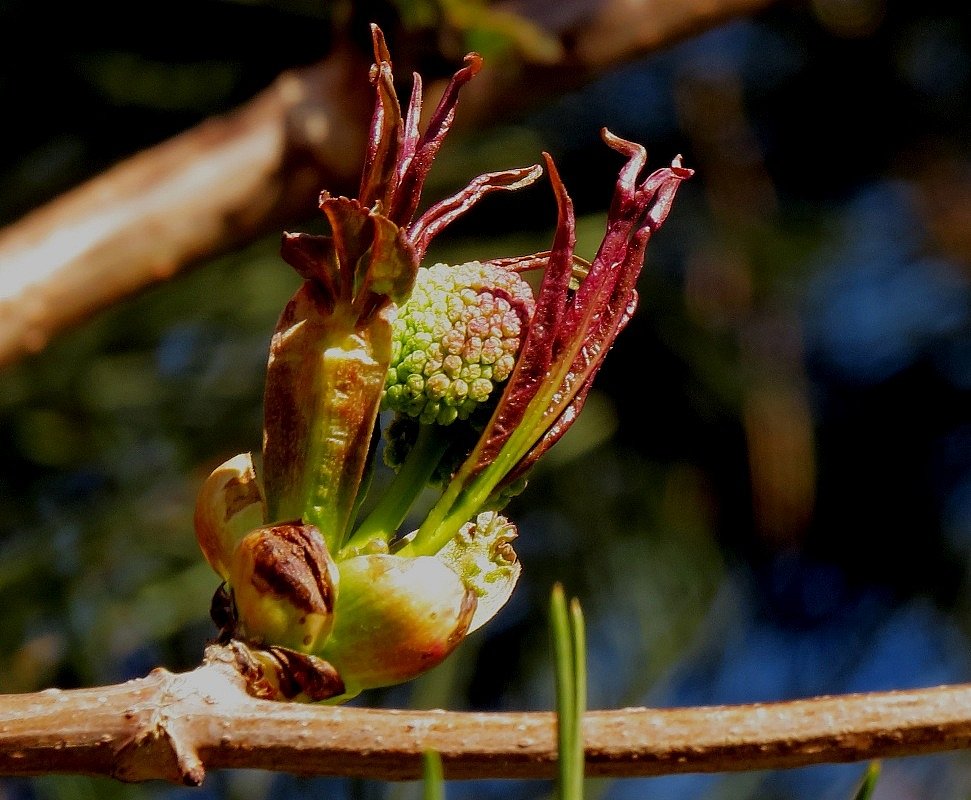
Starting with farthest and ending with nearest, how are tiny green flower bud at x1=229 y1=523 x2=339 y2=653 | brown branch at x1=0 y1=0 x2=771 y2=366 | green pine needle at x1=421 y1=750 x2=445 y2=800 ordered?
1. brown branch at x1=0 y1=0 x2=771 y2=366
2. tiny green flower bud at x1=229 y1=523 x2=339 y2=653
3. green pine needle at x1=421 y1=750 x2=445 y2=800

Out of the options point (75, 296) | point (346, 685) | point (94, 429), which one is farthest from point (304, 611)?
point (94, 429)

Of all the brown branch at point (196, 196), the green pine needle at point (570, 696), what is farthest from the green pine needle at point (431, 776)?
the brown branch at point (196, 196)

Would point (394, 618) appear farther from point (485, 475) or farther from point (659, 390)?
point (659, 390)

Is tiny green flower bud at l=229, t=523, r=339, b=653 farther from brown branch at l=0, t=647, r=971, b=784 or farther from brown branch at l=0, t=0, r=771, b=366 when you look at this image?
brown branch at l=0, t=0, r=771, b=366

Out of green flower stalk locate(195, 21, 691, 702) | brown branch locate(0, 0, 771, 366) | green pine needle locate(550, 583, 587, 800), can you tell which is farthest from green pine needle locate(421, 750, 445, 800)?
brown branch locate(0, 0, 771, 366)

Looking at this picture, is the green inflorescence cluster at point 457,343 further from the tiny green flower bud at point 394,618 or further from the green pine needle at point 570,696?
the green pine needle at point 570,696

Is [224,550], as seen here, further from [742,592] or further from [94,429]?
[742,592]
